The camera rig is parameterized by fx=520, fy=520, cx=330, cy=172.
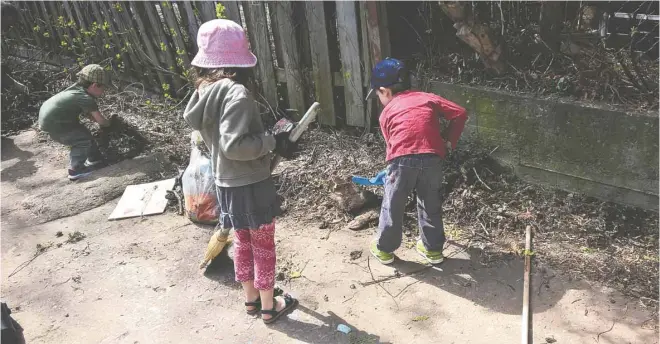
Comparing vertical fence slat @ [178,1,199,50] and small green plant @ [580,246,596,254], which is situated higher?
vertical fence slat @ [178,1,199,50]

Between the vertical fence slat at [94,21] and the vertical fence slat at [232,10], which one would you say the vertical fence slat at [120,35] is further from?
the vertical fence slat at [232,10]

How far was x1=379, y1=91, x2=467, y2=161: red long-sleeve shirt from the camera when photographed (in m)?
3.10

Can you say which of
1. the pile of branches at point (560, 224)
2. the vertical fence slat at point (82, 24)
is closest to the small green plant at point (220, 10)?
the vertical fence slat at point (82, 24)

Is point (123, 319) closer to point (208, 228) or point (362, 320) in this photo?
point (208, 228)

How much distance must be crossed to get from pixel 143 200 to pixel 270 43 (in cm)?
191

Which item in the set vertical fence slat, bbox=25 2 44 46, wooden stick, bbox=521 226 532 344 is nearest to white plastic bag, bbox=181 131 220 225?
wooden stick, bbox=521 226 532 344

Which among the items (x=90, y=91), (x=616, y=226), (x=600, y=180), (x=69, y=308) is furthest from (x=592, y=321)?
(x=90, y=91)

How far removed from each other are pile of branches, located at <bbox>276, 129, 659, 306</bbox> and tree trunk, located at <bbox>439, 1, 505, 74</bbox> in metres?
0.69

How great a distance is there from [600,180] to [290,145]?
2.24 metres

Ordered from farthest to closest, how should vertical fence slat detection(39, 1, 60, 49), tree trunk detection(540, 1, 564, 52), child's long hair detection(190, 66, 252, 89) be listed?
vertical fence slat detection(39, 1, 60, 49) < tree trunk detection(540, 1, 564, 52) < child's long hair detection(190, 66, 252, 89)

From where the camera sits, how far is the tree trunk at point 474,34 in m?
3.83

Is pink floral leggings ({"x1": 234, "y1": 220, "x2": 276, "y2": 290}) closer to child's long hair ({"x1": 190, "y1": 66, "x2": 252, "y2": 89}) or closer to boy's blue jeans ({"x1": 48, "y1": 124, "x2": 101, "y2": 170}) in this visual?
child's long hair ({"x1": 190, "y1": 66, "x2": 252, "y2": 89})

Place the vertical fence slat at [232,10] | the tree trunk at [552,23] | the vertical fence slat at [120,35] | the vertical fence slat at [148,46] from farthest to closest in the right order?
the vertical fence slat at [120,35], the vertical fence slat at [148,46], the vertical fence slat at [232,10], the tree trunk at [552,23]

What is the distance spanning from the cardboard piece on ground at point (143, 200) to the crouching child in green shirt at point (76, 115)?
2.62 ft
